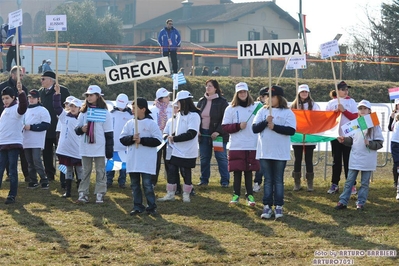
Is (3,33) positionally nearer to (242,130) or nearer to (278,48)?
(242,130)

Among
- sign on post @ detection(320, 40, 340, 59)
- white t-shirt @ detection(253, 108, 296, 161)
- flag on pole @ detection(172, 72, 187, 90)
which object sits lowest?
white t-shirt @ detection(253, 108, 296, 161)

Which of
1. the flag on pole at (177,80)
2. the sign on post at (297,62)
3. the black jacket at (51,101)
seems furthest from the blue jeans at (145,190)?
the sign on post at (297,62)

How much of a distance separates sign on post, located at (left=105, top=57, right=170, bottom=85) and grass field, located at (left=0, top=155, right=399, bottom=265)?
79.3 inches

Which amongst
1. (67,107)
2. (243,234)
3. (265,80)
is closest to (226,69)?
(265,80)

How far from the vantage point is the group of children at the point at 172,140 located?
11766 millimetres

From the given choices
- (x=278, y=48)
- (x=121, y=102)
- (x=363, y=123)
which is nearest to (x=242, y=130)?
(x=278, y=48)

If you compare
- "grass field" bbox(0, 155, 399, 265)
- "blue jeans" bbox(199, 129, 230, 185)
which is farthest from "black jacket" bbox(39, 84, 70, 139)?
"blue jeans" bbox(199, 129, 230, 185)

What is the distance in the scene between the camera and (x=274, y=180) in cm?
1181

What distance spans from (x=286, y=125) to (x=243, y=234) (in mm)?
1842

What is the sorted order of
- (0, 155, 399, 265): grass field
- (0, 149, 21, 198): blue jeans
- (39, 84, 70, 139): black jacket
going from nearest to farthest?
(0, 155, 399, 265): grass field
(0, 149, 21, 198): blue jeans
(39, 84, 70, 139): black jacket

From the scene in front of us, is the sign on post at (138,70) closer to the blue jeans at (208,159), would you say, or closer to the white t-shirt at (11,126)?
the white t-shirt at (11,126)

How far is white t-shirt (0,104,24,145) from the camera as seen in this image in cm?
1317

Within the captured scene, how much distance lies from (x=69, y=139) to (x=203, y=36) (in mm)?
64225

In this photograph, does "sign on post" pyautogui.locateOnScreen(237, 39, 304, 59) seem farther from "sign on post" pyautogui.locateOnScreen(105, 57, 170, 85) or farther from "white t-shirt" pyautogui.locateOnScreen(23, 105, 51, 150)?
"white t-shirt" pyautogui.locateOnScreen(23, 105, 51, 150)
